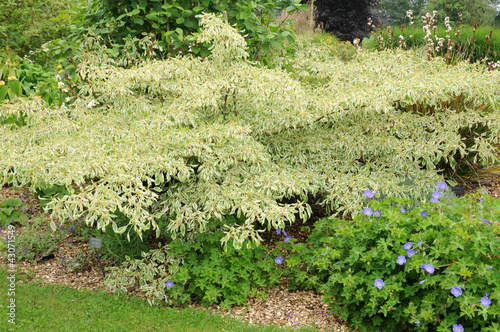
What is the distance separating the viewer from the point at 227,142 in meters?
2.94

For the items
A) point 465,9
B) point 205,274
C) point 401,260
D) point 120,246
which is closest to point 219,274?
point 205,274

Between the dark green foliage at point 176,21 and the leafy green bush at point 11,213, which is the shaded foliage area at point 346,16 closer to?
the dark green foliage at point 176,21

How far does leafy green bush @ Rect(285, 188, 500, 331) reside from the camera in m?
2.18

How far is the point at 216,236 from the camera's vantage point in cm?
291

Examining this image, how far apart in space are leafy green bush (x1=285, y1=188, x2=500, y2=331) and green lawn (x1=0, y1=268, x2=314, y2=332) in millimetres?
540

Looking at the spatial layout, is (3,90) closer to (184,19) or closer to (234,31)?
(184,19)

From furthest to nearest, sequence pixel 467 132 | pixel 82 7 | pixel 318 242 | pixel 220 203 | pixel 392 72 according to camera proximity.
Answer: pixel 82 7
pixel 467 132
pixel 392 72
pixel 318 242
pixel 220 203

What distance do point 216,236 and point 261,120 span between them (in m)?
0.94

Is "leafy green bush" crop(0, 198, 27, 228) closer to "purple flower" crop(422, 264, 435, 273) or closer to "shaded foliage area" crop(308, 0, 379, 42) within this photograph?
"purple flower" crop(422, 264, 435, 273)

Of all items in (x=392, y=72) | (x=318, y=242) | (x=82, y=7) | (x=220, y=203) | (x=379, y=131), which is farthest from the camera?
(x=82, y=7)

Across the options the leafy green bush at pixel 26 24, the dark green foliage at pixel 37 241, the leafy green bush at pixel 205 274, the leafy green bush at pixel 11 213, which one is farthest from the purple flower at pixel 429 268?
the leafy green bush at pixel 26 24

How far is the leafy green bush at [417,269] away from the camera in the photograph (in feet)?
7.16

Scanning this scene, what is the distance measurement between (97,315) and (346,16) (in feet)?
47.1

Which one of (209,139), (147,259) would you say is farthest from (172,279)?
(209,139)
